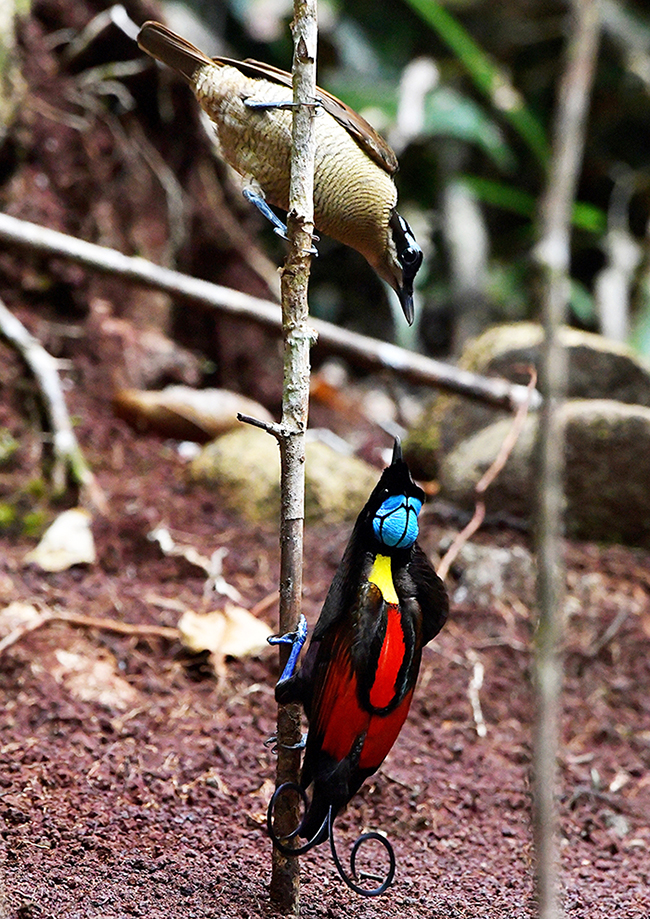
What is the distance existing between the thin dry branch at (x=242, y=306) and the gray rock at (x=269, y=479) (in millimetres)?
459

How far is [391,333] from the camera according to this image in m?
7.11

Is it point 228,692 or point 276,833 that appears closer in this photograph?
point 276,833

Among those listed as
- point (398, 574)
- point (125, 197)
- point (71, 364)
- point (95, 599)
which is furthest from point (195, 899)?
point (125, 197)

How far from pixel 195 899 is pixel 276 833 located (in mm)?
179

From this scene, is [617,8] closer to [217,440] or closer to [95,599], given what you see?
[217,440]

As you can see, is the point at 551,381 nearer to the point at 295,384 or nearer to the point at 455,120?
the point at 295,384

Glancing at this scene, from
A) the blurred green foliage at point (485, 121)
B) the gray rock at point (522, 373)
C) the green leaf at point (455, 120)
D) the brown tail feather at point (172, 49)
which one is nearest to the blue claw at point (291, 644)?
the brown tail feather at point (172, 49)

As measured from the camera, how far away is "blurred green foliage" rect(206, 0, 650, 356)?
6266 millimetres

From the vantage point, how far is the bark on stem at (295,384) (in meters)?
1.64

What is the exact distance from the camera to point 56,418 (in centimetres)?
361

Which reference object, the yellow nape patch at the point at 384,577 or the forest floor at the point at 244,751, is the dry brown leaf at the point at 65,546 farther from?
the yellow nape patch at the point at 384,577

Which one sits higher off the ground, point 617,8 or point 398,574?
point 617,8

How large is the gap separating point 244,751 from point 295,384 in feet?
3.50

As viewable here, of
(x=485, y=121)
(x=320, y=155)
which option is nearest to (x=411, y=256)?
(x=320, y=155)
